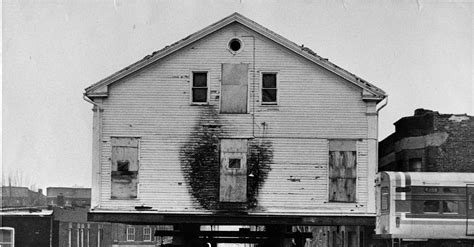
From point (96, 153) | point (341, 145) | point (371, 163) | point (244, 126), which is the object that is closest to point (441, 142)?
point (371, 163)

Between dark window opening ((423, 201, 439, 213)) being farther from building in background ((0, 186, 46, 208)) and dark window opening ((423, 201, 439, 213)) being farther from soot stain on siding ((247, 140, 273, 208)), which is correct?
building in background ((0, 186, 46, 208))

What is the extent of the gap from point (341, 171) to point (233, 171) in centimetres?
374

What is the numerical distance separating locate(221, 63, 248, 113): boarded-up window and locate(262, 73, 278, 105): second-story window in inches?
25.2

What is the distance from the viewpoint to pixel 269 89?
94.7 ft

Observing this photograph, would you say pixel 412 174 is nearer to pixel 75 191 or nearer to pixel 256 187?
pixel 256 187

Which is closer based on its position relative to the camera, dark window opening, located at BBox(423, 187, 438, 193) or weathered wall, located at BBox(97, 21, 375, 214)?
weathered wall, located at BBox(97, 21, 375, 214)

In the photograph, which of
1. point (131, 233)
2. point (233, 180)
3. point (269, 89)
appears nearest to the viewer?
point (233, 180)

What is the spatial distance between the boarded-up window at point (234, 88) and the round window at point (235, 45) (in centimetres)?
58

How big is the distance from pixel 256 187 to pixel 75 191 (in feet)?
232

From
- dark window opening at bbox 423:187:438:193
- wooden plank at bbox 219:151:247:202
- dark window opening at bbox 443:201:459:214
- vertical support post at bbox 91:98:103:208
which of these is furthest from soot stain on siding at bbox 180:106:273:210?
dark window opening at bbox 443:201:459:214

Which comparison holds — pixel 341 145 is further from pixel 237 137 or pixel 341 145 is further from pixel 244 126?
pixel 237 137

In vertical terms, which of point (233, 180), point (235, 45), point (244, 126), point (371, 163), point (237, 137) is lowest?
point (233, 180)

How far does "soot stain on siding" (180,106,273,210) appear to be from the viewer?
28.6m

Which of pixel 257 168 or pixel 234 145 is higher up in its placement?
pixel 234 145
